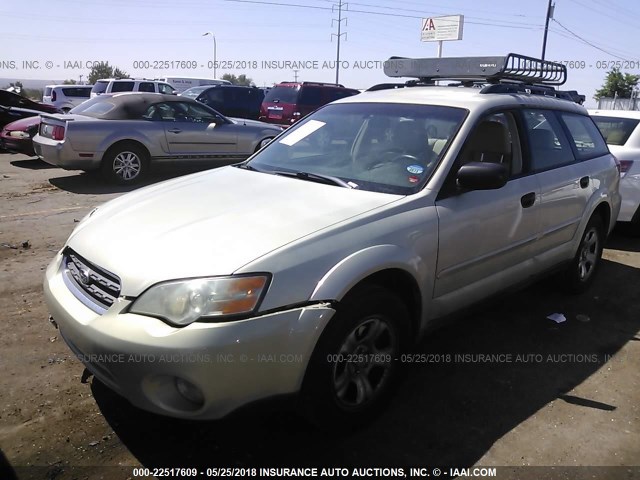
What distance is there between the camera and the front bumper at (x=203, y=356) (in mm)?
2145

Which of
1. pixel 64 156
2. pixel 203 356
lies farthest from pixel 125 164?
pixel 203 356

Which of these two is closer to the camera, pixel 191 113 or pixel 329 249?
pixel 329 249

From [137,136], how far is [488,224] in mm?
7233

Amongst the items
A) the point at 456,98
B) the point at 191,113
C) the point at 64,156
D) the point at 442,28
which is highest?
the point at 442,28

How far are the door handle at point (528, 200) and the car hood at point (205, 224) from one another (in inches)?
46.6

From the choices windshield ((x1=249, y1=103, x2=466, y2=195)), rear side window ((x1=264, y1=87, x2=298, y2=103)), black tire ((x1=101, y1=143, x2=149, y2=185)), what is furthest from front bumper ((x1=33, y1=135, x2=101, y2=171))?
rear side window ((x1=264, y1=87, x2=298, y2=103))

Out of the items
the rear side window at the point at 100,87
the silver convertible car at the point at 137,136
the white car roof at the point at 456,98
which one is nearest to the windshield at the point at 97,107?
the silver convertible car at the point at 137,136

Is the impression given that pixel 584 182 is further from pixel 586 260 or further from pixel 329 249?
pixel 329 249

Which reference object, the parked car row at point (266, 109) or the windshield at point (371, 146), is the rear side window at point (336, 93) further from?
the windshield at point (371, 146)

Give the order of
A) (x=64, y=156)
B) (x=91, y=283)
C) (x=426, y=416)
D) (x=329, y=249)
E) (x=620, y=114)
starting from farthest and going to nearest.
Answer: (x=64, y=156) < (x=620, y=114) < (x=426, y=416) < (x=91, y=283) < (x=329, y=249)

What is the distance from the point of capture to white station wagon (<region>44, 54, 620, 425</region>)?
223cm

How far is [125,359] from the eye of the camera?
2.22 m

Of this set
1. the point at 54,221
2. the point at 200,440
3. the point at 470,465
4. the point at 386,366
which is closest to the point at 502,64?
the point at 386,366

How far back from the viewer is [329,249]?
246 cm
